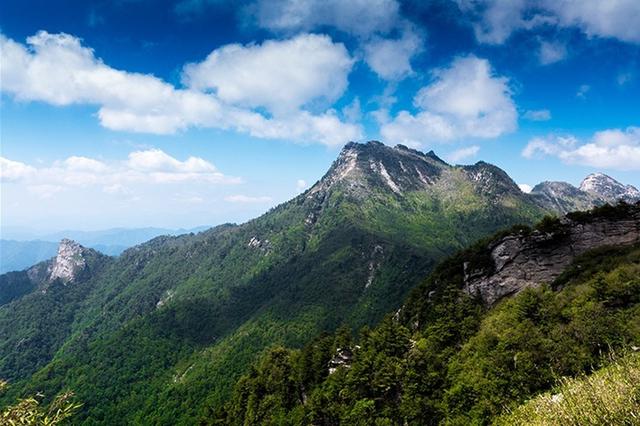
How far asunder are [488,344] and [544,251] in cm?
3585

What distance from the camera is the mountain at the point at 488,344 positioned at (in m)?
50.8

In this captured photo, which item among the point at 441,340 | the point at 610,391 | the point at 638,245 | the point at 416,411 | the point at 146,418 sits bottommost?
the point at 146,418

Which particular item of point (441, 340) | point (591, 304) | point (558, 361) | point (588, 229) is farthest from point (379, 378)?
point (588, 229)

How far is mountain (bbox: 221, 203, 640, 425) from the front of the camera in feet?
167

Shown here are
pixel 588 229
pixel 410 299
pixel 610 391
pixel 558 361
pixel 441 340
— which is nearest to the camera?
pixel 610 391

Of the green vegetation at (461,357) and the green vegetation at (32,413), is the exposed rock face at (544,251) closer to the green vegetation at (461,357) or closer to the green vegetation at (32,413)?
the green vegetation at (461,357)

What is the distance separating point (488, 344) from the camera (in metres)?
60.2

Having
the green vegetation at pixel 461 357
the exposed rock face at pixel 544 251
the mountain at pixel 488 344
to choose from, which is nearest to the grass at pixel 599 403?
the mountain at pixel 488 344

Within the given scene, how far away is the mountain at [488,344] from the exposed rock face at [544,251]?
225mm

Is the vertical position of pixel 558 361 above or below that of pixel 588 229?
below

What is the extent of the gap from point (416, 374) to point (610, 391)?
126 ft

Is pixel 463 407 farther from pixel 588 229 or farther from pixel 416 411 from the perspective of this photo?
pixel 588 229

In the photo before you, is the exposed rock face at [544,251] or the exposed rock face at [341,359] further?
the exposed rock face at [544,251]

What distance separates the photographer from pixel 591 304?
56.4m
